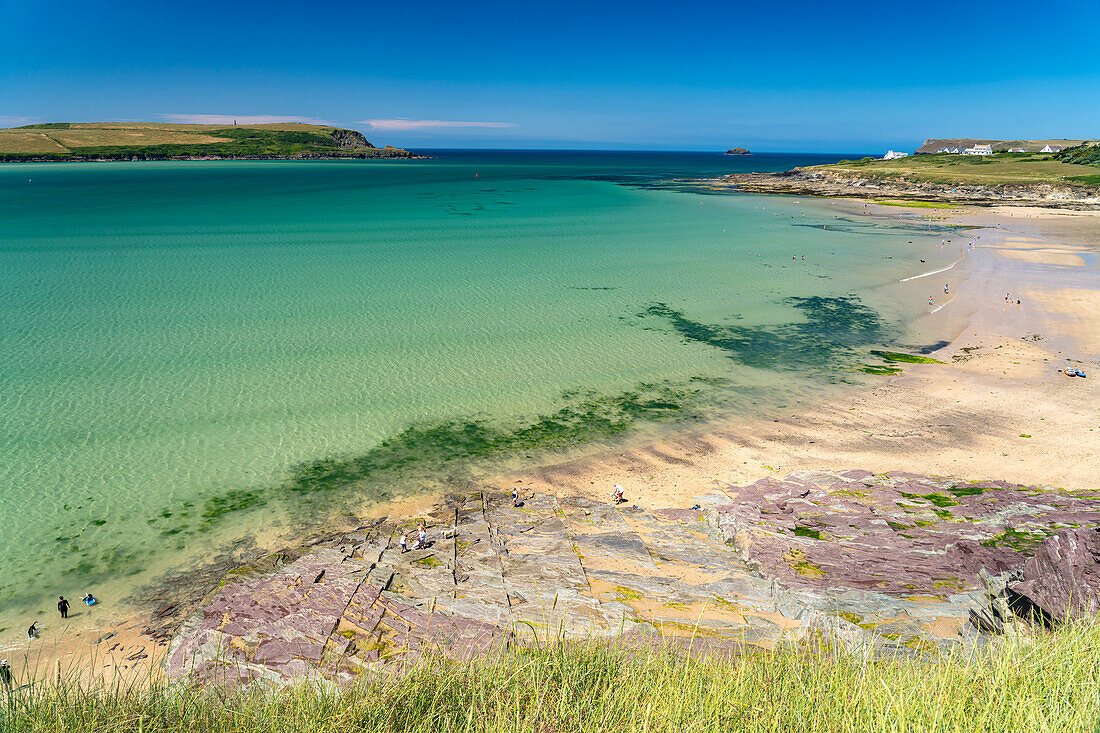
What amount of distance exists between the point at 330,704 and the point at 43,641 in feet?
39.3

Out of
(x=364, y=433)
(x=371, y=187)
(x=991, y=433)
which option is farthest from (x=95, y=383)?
(x=371, y=187)

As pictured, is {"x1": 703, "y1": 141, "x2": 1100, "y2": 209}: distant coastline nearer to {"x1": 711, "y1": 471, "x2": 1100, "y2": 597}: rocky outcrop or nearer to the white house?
the white house

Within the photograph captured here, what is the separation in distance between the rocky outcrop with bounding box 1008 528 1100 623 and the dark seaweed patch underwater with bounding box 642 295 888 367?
63.4 ft

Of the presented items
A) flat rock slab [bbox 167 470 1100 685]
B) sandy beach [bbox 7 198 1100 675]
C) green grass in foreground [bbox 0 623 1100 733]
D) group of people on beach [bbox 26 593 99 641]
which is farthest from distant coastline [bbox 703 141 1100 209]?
group of people on beach [bbox 26 593 99 641]

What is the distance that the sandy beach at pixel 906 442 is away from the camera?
18.8 meters

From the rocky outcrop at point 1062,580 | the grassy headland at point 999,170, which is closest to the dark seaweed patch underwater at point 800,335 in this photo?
the rocky outcrop at point 1062,580

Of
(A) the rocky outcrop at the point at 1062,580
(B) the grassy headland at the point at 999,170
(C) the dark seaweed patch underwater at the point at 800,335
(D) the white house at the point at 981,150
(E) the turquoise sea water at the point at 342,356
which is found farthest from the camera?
(D) the white house at the point at 981,150

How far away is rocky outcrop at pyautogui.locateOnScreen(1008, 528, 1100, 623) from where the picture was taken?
1023 cm

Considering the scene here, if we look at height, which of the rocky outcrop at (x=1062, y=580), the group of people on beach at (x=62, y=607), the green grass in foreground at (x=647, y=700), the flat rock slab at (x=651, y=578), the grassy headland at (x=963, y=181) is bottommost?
the group of people on beach at (x=62, y=607)

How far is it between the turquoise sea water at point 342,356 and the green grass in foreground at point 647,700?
1104cm

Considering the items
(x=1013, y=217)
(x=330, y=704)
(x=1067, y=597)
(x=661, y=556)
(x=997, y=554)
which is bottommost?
(x=661, y=556)

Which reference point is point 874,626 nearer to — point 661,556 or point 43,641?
point 661,556

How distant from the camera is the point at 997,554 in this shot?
13.9 m

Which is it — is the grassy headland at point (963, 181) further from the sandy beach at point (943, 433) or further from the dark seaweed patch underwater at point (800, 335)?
the sandy beach at point (943, 433)
